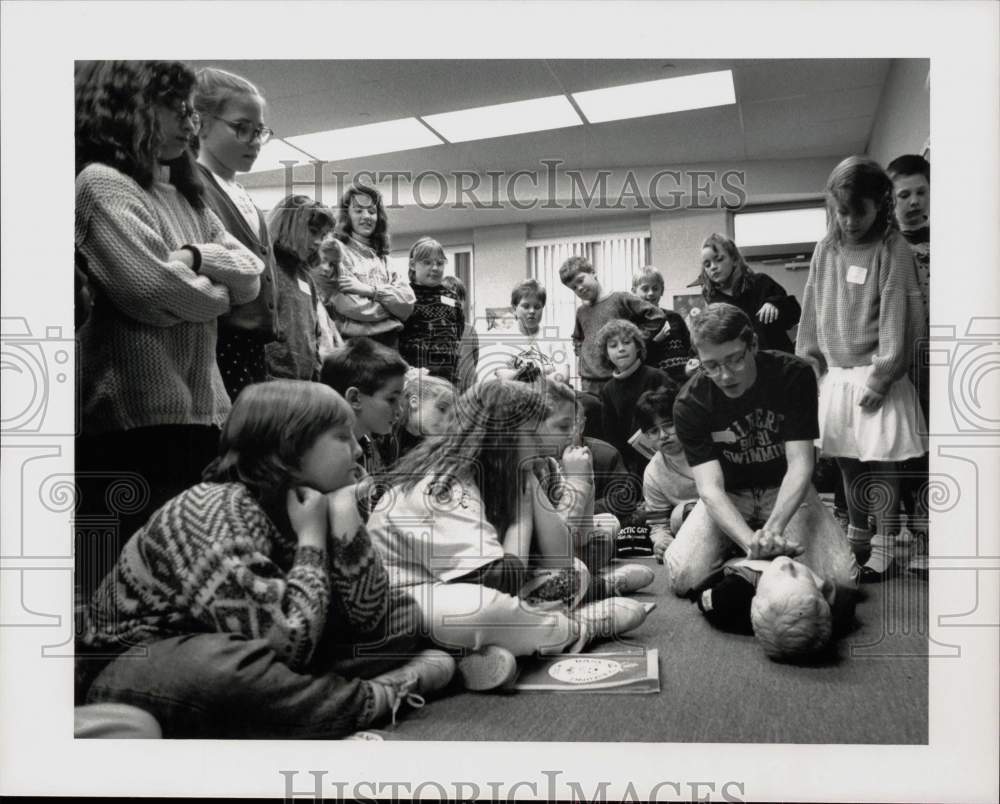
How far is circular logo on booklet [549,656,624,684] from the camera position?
91.1 inches

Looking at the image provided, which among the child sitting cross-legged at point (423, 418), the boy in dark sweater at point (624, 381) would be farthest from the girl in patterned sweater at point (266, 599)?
the boy in dark sweater at point (624, 381)

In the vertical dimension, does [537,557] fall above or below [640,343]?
below

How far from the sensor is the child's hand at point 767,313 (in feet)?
7.61

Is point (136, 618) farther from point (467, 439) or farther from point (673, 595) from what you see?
point (673, 595)

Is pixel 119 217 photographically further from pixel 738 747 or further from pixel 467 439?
pixel 738 747

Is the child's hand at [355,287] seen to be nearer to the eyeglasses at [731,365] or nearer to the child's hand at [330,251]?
the child's hand at [330,251]

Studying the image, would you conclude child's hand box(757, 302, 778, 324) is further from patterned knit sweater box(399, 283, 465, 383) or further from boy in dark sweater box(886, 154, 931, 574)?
patterned knit sweater box(399, 283, 465, 383)

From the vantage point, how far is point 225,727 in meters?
2.31

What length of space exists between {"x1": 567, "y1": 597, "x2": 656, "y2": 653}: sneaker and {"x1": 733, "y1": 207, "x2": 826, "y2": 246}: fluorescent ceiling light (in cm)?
89

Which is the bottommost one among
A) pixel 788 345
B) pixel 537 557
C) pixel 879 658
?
pixel 879 658

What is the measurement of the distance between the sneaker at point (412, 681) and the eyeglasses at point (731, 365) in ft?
2.99

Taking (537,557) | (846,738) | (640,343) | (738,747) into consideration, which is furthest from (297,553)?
(846,738)

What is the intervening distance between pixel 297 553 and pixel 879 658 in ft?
4.51

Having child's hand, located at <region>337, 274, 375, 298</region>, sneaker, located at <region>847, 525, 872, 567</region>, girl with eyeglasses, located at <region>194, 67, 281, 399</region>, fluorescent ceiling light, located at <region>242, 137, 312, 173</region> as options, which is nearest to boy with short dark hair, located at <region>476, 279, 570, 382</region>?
child's hand, located at <region>337, 274, 375, 298</region>
